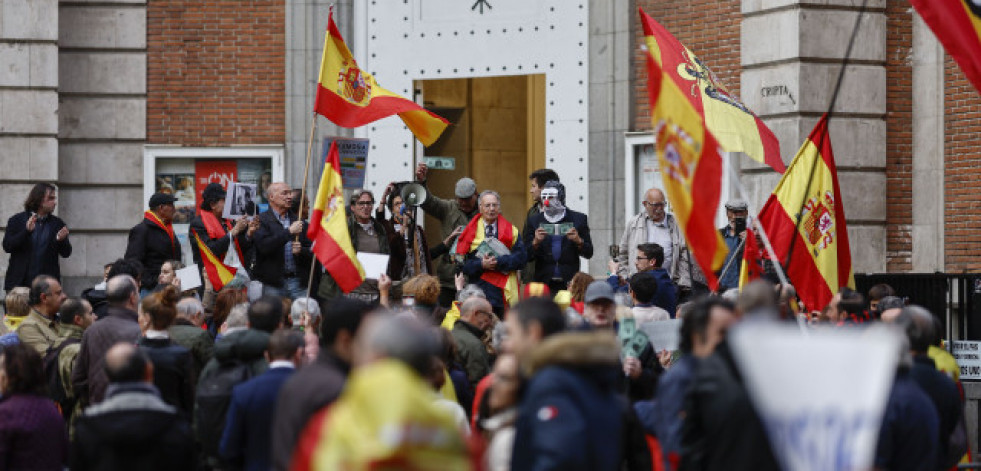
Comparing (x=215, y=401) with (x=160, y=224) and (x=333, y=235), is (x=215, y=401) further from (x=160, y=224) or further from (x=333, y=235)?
(x=160, y=224)

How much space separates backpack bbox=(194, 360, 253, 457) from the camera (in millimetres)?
9297

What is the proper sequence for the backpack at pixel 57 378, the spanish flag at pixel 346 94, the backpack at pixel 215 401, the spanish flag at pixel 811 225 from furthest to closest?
the spanish flag at pixel 346 94 < the spanish flag at pixel 811 225 < the backpack at pixel 57 378 < the backpack at pixel 215 401

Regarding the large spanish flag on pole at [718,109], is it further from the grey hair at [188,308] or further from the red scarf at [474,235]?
the grey hair at [188,308]

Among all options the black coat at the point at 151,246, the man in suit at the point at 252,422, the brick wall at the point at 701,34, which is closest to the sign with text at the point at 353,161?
the black coat at the point at 151,246

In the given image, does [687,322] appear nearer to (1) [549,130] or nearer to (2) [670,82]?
(2) [670,82]

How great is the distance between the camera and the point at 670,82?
31.1 ft

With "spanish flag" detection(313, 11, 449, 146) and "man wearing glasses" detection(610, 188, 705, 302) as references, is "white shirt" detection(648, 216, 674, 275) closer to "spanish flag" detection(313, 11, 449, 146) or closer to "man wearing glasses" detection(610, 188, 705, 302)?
"man wearing glasses" detection(610, 188, 705, 302)

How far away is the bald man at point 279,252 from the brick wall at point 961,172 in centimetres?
690

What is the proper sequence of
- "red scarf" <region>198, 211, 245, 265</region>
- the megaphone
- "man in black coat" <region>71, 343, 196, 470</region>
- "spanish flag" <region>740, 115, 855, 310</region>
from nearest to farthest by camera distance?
"man in black coat" <region>71, 343, 196, 470</region>
"spanish flag" <region>740, 115, 855, 310</region>
"red scarf" <region>198, 211, 245, 265</region>
the megaphone

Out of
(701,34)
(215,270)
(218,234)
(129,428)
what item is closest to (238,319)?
(129,428)

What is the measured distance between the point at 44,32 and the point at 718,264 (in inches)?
495

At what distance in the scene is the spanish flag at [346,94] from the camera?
14812mm

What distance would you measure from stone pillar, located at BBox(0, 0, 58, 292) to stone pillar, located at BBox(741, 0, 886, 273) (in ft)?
25.6

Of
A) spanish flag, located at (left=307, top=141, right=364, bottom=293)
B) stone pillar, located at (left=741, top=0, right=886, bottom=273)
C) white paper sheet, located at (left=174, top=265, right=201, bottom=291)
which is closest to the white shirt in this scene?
stone pillar, located at (left=741, top=0, right=886, bottom=273)
